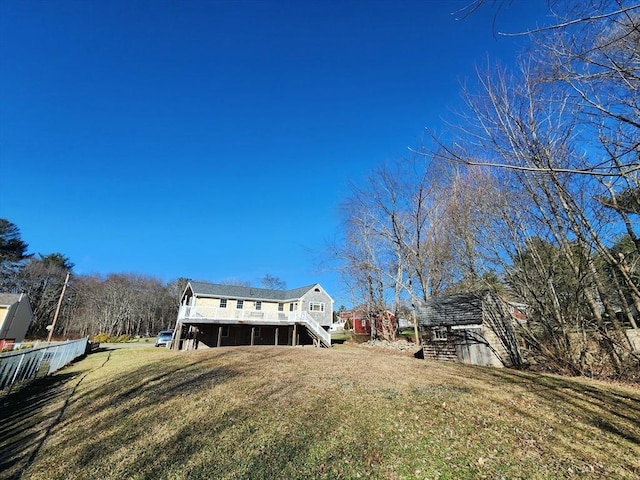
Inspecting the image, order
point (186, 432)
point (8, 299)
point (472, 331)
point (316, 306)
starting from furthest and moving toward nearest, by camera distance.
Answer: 1. point (316, 306)
2. point (8, 299)
3. point (472, 331)
4. point (186, 432)

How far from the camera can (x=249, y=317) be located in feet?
72.8

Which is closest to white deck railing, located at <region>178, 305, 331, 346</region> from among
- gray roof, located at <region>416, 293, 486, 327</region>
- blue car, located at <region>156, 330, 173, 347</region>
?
blue car, located at <region>156, 330, 173, 347</region>

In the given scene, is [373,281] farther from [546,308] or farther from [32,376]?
[32,376]

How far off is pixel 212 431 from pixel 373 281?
832 inches

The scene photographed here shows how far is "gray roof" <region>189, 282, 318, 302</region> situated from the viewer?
953 inches

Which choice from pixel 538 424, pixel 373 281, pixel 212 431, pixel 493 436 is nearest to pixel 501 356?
pixel 538 424

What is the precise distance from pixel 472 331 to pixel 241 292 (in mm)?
19395

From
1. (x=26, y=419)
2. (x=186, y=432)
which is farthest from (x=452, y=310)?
(x=26, y=419)

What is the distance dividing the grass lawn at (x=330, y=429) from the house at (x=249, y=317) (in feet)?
41.3

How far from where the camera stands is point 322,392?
700 centimetres

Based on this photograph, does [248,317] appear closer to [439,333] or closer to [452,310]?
[439,333]

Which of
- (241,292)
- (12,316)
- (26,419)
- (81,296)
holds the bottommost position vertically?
(26,419)

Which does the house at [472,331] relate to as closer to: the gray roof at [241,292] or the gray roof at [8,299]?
the gray roof at [241,292]

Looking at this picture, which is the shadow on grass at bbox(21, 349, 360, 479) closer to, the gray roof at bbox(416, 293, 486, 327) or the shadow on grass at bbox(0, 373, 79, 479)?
the shadow on grass at bbox(0, 373, 79, 479)
